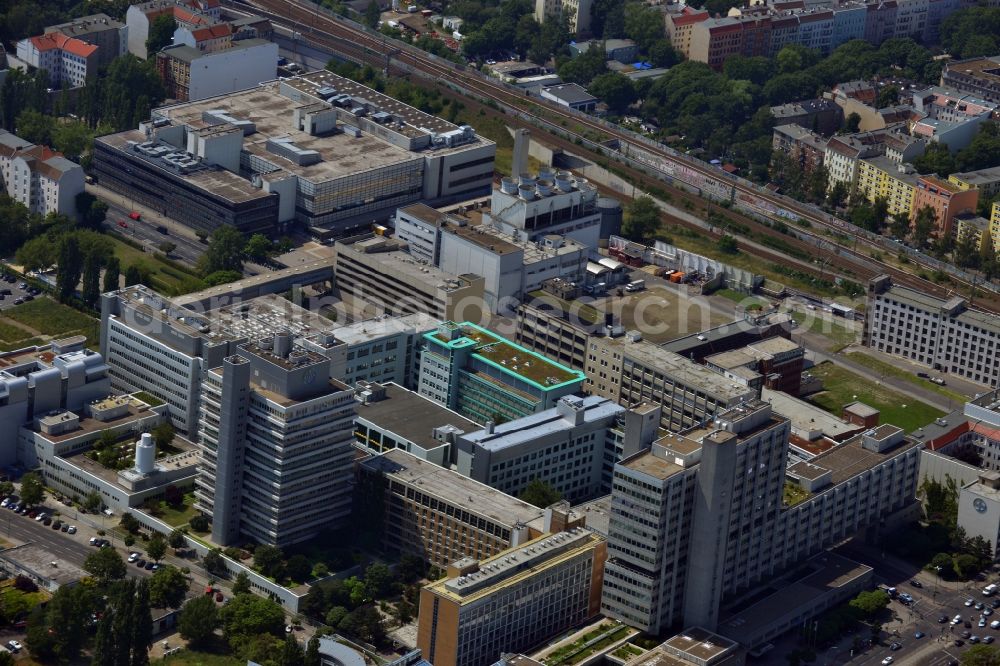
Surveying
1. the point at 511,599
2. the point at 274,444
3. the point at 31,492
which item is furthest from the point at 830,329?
the point at 31,492

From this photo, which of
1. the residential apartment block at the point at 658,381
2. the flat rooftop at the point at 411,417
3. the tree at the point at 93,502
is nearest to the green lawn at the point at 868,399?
the residential apartment block at the point at 658,381

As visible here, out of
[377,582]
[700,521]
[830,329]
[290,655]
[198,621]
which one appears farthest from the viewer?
[830,329]

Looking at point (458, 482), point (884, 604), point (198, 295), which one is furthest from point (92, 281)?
point (884, 604)

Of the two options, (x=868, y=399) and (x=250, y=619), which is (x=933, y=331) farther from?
(x=250, y=619)

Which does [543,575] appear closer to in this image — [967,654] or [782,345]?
[967,654]

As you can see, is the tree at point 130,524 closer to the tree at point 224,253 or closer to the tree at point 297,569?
the tree at point 297,569
